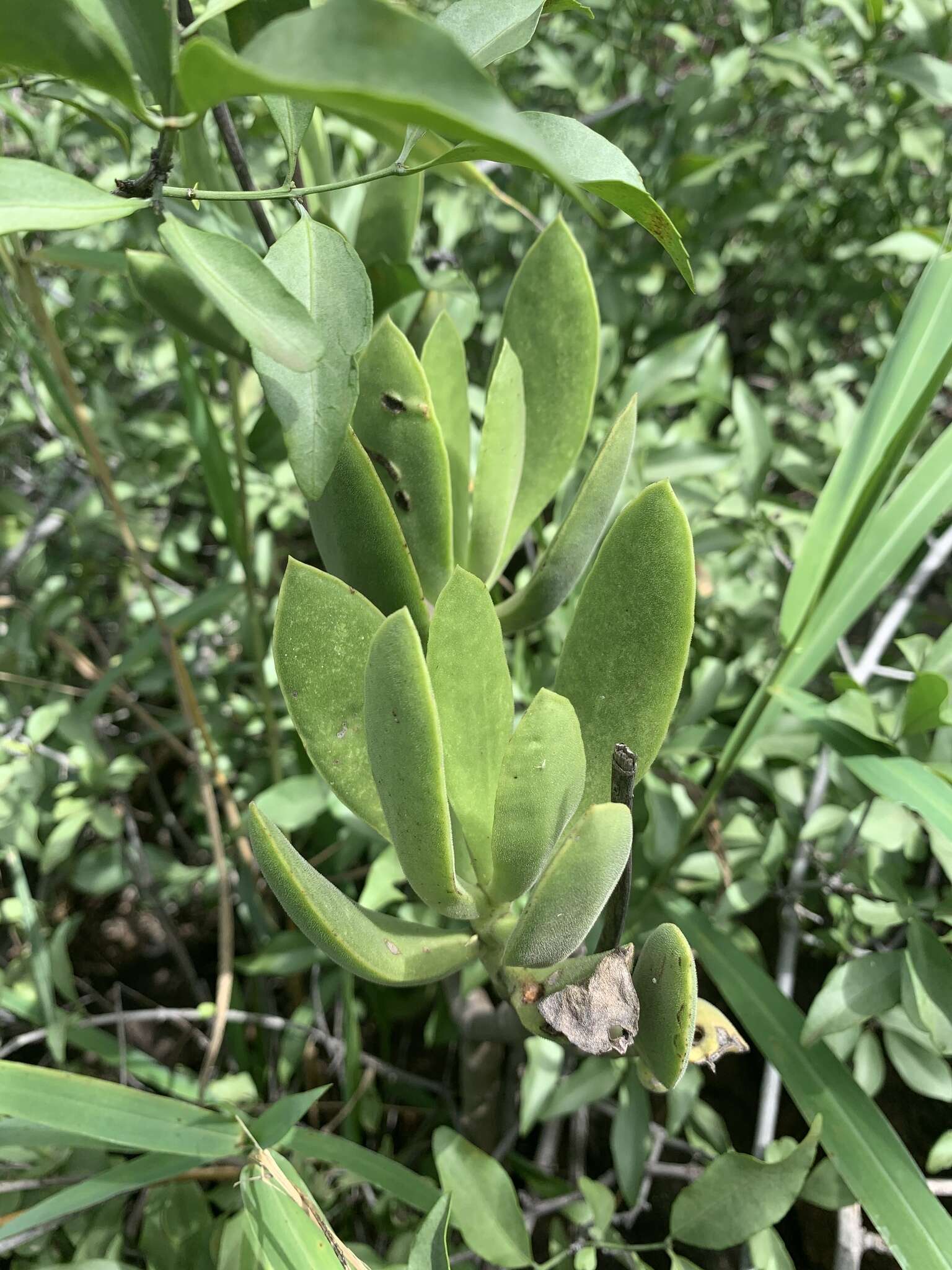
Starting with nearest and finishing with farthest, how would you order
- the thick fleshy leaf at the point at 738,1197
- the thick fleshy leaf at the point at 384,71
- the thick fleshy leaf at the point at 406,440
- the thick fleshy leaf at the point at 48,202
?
1. the thick fleshy leaf at the point at 384,71
2. the thick fleshy leaf at the point at 48,202
3. the thick fleshy leaf at the point at 406,440
4. the thick fleshy leaf at the point at 738,1197

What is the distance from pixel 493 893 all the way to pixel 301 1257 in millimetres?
194

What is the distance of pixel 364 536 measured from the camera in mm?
388

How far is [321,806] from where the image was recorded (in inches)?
28.5

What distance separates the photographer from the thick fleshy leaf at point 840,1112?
1.55 feet

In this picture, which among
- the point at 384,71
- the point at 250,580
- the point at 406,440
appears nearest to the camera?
the point at 384,71

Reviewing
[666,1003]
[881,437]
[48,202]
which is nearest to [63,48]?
[48,202]

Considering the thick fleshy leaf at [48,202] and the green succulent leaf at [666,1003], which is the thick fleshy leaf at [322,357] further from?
the green succulent leaf at [666,1003]

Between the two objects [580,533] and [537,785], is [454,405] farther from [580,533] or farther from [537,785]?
[537,785]

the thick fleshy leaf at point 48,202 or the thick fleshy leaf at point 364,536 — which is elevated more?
the thick fleshy leaf at point 48,202

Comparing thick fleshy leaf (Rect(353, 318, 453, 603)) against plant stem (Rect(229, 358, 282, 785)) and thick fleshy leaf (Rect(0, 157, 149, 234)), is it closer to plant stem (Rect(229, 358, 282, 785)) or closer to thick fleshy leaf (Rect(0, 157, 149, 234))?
thick fleshy leaf (Rect(0, 157, 149, 234))

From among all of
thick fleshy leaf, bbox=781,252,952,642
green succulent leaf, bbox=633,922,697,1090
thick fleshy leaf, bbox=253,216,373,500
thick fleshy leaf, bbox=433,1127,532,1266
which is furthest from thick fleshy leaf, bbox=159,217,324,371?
thick fleshy leaf, bbox=433,1127,532,1266

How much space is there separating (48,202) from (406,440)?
0.56 feet

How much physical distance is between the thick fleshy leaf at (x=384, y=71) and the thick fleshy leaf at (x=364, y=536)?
0.17 meters

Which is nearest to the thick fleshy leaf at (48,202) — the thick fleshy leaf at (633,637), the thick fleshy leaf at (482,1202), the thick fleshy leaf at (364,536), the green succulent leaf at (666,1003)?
the thick fleshy leaf at (364,536)
